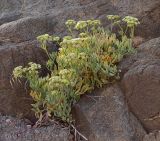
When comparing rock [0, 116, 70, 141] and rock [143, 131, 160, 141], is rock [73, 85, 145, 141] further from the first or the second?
rock [0, 116, 70, 141]

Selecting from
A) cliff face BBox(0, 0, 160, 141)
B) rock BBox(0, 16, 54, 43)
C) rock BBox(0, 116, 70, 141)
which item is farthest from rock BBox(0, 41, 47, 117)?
rock BBox(0, 16, 54, 43)

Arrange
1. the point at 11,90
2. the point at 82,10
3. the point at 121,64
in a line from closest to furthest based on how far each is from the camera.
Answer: the point at 121,64, the point at 11,90, the point at 82,10

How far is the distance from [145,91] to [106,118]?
517 mm

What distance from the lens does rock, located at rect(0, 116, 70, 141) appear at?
4465 mm

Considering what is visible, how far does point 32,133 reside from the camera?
4.55 meters

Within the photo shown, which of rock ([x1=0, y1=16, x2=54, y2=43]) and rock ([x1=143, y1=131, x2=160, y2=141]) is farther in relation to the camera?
rock ([x1=0, y1=16, x2=54, y2=43])

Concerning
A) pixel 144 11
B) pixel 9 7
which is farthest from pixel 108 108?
pixel 9 7

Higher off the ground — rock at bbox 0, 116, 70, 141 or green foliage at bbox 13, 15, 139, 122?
green foliage at bbox 13, 15, 139, 122

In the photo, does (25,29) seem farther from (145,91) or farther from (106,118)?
(145,91)

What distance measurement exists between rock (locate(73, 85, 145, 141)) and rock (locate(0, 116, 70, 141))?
8.5 inches

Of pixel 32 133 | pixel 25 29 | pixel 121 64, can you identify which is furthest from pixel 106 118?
pixel 25 29

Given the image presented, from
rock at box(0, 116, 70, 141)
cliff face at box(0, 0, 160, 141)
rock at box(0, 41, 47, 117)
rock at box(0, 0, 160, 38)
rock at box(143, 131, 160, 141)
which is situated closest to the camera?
rock at box(143, 131, 160, 141)

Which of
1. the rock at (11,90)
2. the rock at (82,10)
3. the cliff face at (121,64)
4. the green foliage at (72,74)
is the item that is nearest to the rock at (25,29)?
the cliff face at (121,64)

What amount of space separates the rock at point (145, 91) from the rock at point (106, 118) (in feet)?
0.28
